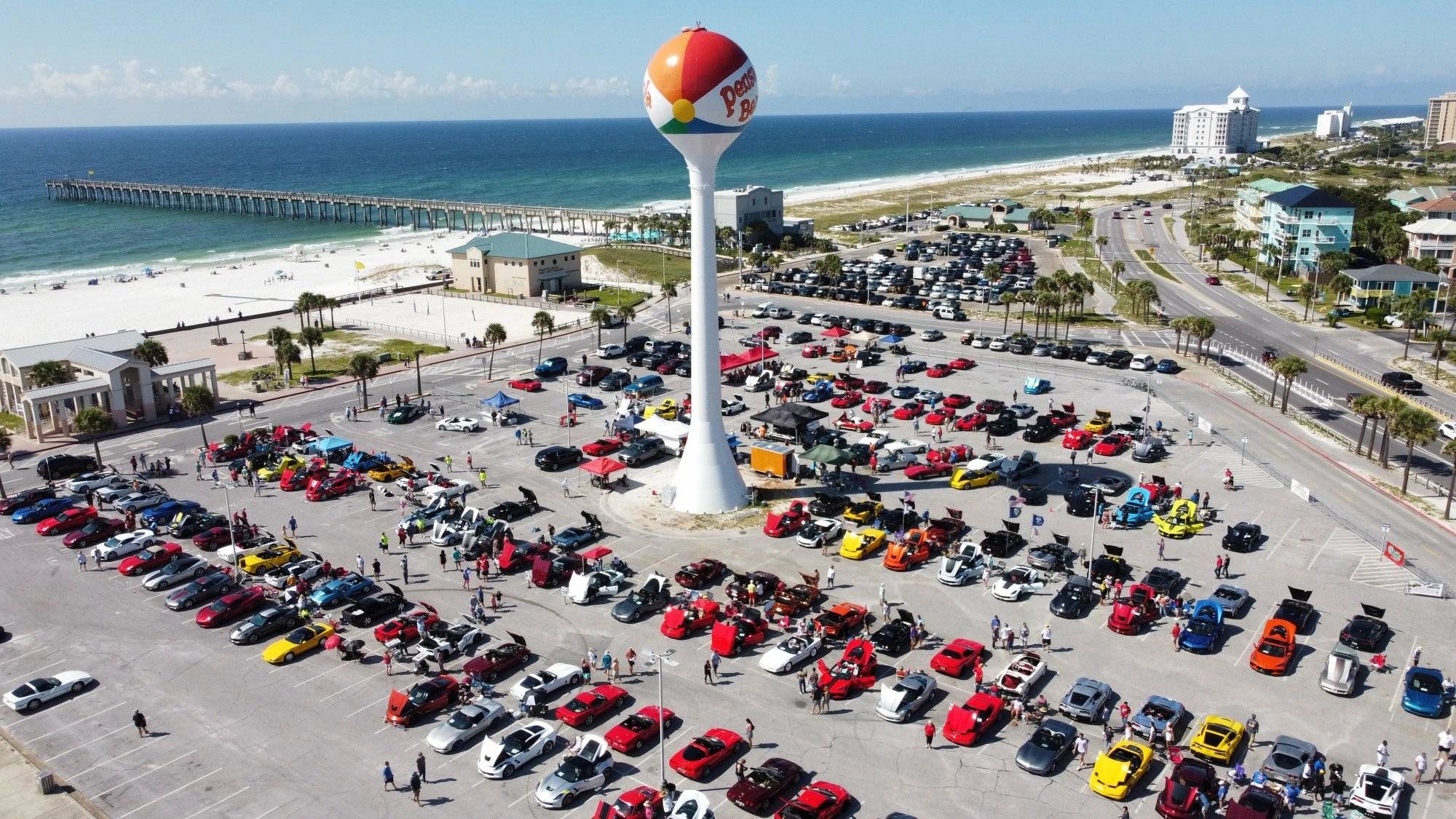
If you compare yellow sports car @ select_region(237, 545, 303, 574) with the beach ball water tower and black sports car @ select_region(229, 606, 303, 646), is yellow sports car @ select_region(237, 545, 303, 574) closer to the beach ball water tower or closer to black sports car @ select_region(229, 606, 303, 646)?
black sports car @ select_region(229, 606, 303, 646)

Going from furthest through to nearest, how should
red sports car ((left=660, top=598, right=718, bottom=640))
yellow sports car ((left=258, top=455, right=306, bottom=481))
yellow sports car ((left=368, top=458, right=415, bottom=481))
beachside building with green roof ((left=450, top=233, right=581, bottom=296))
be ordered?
beachside building with green roof ((left=450, top=233, right=581, bottom=296)), yellow sports car ((left=258, top=455, right=306, bottom=481)), yellow sports car ((left=368, top=458, right=415, bottom=481)), red sports car ((left=660, top=598, right=718, bottom=640))

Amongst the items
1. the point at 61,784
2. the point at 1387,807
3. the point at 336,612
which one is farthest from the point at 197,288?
the point at 1387,807

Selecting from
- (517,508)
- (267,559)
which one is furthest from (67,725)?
(517,508)

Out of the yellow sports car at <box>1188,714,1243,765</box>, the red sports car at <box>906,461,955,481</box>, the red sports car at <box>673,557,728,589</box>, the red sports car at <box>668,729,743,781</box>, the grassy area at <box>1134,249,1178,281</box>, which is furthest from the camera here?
the grassy area at <box>1134,249,1178,281</box>

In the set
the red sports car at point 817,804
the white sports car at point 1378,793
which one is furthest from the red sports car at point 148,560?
the white sports car at point 1378,793

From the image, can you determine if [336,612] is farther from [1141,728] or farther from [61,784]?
[1141,728]

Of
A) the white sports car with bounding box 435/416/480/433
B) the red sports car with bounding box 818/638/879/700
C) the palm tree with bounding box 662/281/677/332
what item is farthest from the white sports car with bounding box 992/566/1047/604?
the palm tree with bounding box 662/281/677/332

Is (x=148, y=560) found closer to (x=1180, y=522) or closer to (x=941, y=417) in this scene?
(x=941, y=417)
